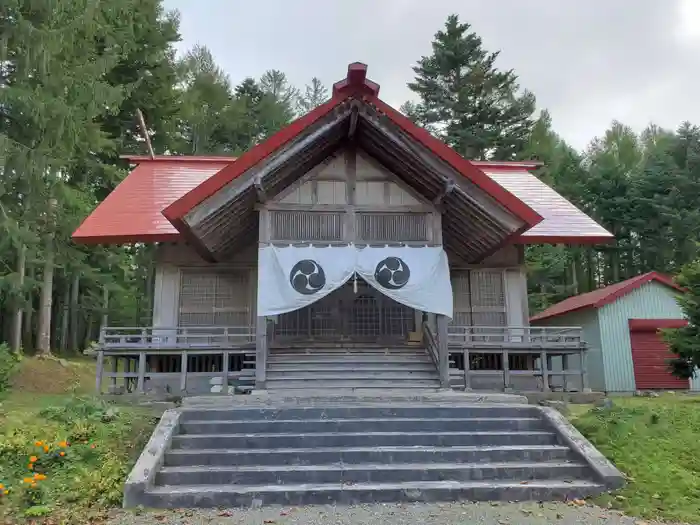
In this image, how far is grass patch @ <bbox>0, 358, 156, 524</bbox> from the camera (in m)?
5.54

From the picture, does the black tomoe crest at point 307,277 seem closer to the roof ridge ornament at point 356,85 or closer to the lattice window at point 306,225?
the lattice window at point 306,225

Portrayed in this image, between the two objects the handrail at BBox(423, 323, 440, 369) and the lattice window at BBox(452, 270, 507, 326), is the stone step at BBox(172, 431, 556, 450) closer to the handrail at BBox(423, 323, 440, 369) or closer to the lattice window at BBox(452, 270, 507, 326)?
the handrail at BBox(423, 323, 440, 369)

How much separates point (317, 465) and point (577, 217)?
10516 millimetres

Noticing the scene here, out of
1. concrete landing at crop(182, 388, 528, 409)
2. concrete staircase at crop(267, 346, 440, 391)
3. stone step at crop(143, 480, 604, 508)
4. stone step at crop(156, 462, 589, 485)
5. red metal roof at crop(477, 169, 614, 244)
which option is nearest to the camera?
stone step at crop(143, 480, 604, 508)

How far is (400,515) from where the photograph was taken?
18.0 feet

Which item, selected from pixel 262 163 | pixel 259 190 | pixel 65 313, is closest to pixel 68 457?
pixel 259 190

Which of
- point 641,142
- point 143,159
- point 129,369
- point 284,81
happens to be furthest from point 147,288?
point 641,142

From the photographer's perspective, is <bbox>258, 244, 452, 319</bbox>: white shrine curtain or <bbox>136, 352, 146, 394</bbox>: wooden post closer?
<bbox>258, 244, 452, 319</bbox>: white shrine curtain

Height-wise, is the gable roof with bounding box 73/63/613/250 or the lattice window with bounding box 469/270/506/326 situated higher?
the gable roof with bounding box 73/63/613/250

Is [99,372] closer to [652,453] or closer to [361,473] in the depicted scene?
[361,473]

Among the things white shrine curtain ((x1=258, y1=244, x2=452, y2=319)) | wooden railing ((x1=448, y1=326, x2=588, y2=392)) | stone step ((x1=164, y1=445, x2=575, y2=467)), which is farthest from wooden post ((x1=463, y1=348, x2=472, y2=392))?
stone step ((x1=164, y1=445, x2=575, y2=467))

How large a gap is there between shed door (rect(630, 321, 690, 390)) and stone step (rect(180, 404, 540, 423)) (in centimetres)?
1181

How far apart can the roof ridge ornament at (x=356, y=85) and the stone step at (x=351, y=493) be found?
6.51m

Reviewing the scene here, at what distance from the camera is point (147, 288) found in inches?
1106
